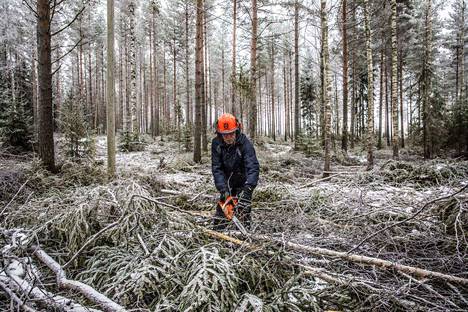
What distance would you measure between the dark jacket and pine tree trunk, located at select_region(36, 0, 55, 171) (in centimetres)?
453

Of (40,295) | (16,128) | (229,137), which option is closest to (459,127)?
(229,137)

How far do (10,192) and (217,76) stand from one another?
1447 inches

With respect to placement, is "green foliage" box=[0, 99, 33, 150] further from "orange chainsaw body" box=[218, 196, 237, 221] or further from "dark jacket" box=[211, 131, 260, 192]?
"orange chainsaw body" box=[218, 196, 237, 221]

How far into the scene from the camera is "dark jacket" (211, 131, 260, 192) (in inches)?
161

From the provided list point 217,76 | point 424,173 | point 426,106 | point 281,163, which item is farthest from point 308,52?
point 424,173

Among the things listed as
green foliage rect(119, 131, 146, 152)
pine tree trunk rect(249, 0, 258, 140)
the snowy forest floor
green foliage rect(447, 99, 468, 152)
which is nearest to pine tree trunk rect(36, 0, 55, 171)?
the snowy forest floor

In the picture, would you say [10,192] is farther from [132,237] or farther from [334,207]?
[334,207]

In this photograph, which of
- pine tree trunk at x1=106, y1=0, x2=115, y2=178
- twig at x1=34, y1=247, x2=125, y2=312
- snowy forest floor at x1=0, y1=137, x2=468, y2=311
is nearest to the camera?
twig at x1=34, y1=247, x2=125, y2=312

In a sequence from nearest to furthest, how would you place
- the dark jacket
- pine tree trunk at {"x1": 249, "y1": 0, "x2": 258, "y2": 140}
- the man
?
→ the man < the dark jacket < pine tree trunk at {"x1": 249, "y1": 0, "x2": 258, "y2": 140}

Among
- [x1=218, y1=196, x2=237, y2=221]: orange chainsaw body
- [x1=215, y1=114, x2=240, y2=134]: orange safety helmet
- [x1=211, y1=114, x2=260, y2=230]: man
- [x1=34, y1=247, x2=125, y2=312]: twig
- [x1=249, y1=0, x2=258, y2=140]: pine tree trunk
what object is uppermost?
[x1=249, y1=0, x2=258, y2=140]: pine tree trunk

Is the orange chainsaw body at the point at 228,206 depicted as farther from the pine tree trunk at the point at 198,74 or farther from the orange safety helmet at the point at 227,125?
the pine tree trunk at the point at 198,74

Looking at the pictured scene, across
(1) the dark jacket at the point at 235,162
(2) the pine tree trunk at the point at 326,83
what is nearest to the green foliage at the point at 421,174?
(2) the pine tree trunk at the point at 326,83

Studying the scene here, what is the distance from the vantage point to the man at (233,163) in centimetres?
395

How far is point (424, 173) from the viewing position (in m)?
6.87
